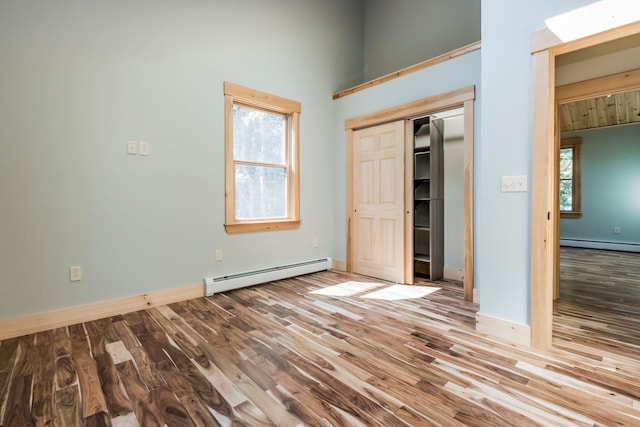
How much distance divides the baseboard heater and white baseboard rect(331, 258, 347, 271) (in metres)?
0.08

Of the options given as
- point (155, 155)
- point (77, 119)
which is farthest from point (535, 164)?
point (77, 119)

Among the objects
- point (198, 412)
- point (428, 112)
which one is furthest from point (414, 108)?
point (198, 412)

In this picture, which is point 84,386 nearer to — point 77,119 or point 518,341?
point 77,119

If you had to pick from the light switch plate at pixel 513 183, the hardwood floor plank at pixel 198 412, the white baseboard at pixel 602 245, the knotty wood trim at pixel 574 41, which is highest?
the knotty wood trim at pixel 574 41

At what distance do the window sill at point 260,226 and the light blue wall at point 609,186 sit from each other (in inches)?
262

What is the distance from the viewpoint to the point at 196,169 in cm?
318

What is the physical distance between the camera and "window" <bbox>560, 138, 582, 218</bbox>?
22.2ft

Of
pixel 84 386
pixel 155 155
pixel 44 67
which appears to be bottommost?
pixel 84 386

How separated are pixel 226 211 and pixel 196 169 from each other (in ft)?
1.79

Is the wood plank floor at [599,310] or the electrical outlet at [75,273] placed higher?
the electrical outlet at [75,273]

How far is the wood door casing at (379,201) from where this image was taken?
12.1ft

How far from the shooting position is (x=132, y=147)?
9.12 ft

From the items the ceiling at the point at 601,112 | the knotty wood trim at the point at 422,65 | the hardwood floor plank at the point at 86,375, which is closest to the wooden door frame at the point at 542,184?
the knotty wood trim at the point at 422,65

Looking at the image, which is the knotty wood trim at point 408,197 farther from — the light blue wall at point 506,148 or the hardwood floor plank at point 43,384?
the hardwood floor plank at point 43,384
